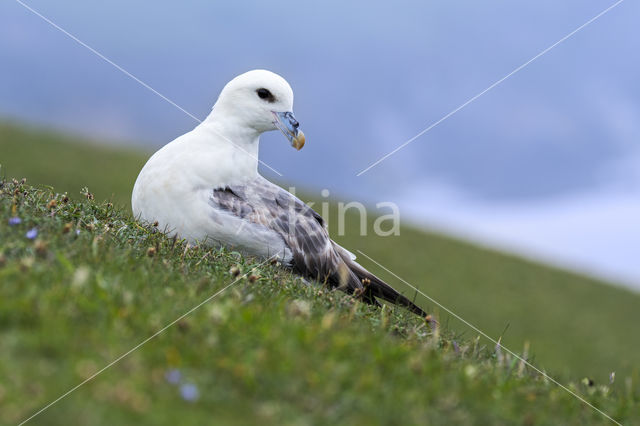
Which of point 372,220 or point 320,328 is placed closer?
point 320,328

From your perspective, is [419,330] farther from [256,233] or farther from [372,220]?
[372,220]

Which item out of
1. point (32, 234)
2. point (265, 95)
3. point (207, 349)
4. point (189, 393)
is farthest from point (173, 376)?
point (265, 95)

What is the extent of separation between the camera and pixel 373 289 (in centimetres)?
809

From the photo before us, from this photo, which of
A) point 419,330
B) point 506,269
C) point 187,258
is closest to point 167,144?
point 187,258

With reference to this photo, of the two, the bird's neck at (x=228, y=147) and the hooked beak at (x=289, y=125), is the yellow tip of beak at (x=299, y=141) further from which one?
the bird's neck at (x=228, y=147)

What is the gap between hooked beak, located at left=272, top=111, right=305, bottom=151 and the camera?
25.6 ft

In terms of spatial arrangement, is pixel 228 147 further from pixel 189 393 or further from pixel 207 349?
pixel 189 393

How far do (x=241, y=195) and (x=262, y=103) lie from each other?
117 cm

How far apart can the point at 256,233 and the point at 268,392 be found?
3.88m

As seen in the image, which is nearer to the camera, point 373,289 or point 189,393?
point 189,393

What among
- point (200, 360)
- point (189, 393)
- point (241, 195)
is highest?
point (241, 195)

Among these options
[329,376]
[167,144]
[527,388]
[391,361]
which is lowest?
[329,376]

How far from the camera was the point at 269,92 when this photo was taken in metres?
7.80

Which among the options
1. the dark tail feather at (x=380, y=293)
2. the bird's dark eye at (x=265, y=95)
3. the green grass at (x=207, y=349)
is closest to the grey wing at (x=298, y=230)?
the dark tail feather at (x=380, y=293)
